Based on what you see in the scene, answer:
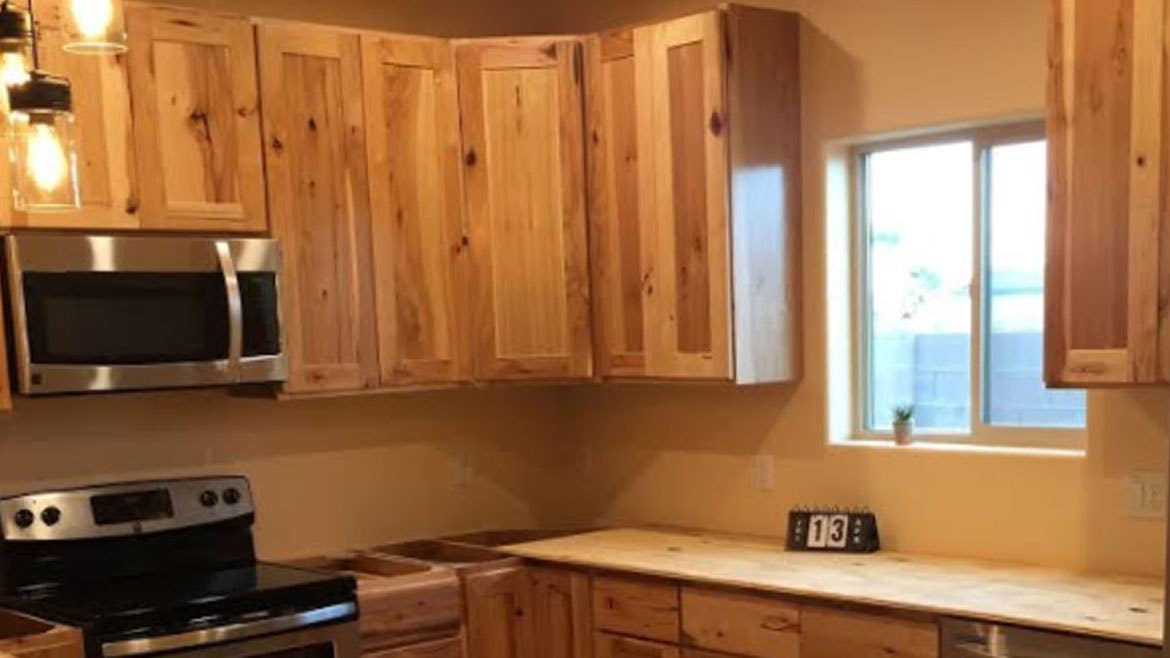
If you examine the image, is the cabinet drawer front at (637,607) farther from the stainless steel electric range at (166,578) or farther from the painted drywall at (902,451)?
the stainless steel electric range at (166,578)

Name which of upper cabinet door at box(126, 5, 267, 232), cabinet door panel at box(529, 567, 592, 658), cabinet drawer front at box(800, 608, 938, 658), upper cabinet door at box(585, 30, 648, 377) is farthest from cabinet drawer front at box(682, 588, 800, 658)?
upper cabinet door at box(126, 5, 267, 232)

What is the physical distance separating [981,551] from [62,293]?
2.58 metres

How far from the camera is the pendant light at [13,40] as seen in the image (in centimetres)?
170

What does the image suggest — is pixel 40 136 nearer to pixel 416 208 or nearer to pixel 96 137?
pixel 96 137

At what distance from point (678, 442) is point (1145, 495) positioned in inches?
61.7

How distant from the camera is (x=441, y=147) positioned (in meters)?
3.62

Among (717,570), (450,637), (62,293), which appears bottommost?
(450,637)

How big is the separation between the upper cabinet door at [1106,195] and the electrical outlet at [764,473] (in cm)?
117

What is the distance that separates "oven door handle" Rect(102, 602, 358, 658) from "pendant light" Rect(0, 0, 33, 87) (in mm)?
1427

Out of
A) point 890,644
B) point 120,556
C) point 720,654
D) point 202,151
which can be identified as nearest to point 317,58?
point 202,151

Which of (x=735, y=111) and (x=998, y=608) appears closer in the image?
(x=998, y=608)

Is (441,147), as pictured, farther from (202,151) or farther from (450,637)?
(450,637)

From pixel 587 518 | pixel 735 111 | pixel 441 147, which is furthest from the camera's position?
pixel 587 518

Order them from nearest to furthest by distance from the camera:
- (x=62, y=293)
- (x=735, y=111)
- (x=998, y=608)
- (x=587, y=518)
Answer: (x=998, y=608) → (x=62, y=293) → (x=735, y=111) → (x=587, y=518)
